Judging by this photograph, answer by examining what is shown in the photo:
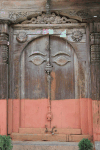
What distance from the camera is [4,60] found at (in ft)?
14.2

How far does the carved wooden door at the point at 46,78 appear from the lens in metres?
4.45

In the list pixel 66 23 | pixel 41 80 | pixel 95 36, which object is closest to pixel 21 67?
pixel 41 80

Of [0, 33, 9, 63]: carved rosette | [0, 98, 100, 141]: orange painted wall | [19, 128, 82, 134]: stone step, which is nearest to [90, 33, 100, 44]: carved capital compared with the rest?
[0, 98, 100, 141]: orange painted wall

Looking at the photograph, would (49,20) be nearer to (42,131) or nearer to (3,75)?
(3,75)

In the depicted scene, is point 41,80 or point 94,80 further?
point 41,80

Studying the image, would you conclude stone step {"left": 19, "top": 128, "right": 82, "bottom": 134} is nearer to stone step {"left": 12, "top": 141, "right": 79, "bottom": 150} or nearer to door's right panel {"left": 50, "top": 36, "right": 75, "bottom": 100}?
stone step {"left": 12, "top": 141, "right": 79, "bottom": 150}

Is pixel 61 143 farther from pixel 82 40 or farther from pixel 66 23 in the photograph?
pixel 66 23

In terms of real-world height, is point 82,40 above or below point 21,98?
above

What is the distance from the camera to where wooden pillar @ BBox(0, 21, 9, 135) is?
167 inches

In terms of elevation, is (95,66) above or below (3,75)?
above

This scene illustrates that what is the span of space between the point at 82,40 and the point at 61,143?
99.7 inches

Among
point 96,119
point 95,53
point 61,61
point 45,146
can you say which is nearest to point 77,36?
point 95,53

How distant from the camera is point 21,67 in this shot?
4.55m

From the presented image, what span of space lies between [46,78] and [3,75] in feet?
3.44
